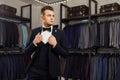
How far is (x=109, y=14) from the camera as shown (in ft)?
13.3

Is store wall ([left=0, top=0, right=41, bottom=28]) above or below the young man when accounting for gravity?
above

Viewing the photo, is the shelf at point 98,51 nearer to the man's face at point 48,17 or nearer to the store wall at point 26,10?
the store wall at point 26,10

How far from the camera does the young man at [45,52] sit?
178 cm

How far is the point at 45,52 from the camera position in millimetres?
1817

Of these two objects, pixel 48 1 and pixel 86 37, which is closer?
pixel 86 37

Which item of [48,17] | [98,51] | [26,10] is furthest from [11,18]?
[48,17]

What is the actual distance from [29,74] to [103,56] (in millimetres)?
2472

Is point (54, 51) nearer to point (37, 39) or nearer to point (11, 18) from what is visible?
point (37, 39)

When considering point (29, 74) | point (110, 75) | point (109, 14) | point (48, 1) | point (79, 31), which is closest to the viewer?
point (29, 74)

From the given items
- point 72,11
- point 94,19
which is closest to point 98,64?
point 94,19

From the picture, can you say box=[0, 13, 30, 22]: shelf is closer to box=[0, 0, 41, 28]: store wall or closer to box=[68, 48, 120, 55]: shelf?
box=[0, 0, 41, 28]: store wall

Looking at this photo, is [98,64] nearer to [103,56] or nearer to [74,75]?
[103,56]

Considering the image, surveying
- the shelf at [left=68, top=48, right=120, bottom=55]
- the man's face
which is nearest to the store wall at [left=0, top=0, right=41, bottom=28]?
the shelf at [left=68, top=48, right=120, bottom=55]

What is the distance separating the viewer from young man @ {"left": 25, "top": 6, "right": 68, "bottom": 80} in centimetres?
178
